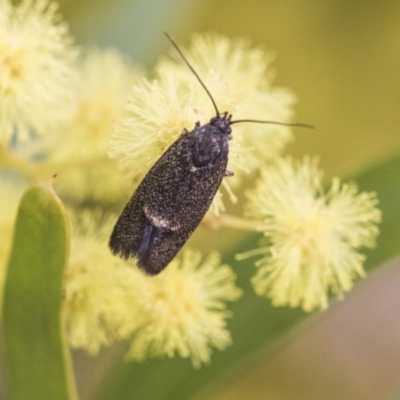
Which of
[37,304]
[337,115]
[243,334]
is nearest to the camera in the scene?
[37,304]

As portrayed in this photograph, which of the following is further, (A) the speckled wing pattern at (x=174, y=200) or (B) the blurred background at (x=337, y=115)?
(B) the blurred background at (x=337, y=115)

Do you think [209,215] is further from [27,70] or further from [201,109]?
[27,70]

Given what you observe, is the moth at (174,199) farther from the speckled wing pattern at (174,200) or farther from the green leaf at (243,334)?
the green leaf at (243,334)

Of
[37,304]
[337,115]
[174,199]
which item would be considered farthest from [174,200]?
[337,115]

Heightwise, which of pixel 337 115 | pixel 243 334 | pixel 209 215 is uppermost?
pixel 337 115

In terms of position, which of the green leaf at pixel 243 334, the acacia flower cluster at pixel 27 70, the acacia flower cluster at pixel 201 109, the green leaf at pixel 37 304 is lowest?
the green leaf at pixel 243 334

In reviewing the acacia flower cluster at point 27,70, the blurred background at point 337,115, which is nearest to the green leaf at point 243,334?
the acacia flower cluster at point 27,70

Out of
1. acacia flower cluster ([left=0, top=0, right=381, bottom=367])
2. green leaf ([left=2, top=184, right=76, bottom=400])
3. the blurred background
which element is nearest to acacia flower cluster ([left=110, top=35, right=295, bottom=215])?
acacia flower cluster ([left=0, top=0, right=381, bottom=367])
